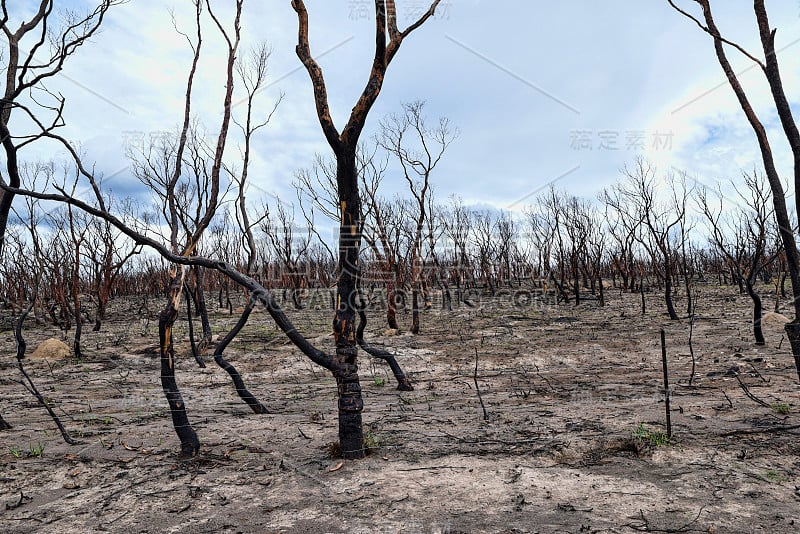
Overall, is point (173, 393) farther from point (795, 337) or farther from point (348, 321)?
point (795, 337)

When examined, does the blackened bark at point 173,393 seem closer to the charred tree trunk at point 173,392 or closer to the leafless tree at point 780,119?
the charred tree trunk at point 173,392

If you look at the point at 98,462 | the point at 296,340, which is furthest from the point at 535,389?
the point at 98,462

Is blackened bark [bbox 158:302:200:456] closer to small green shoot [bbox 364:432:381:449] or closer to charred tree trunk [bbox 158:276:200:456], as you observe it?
charred tree trunk [bbox 158:276:200:456]

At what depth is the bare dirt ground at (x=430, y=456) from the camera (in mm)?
2848

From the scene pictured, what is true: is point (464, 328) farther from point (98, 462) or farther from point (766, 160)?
point (98, 462)

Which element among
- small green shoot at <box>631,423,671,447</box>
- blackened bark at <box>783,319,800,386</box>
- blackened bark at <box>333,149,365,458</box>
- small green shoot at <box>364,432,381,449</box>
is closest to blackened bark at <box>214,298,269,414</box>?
small green shoot at <box>364,432,381,449</box>

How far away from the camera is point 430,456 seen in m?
3.80

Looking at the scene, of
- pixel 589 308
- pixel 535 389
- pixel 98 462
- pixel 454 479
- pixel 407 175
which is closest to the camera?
pixel 454 479

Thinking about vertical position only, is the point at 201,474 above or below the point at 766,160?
below

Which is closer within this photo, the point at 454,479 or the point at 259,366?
the point at 454,479

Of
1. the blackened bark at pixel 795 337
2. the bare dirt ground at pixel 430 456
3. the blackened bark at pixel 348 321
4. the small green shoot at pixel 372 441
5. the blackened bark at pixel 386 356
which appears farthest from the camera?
the blackened bark at pixel 386 356

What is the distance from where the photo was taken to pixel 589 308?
17688mm

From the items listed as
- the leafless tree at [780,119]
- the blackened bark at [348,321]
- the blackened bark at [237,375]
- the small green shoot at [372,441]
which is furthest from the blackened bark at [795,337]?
the blackened bark at [237,375]

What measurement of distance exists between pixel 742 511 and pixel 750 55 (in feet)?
12.2
